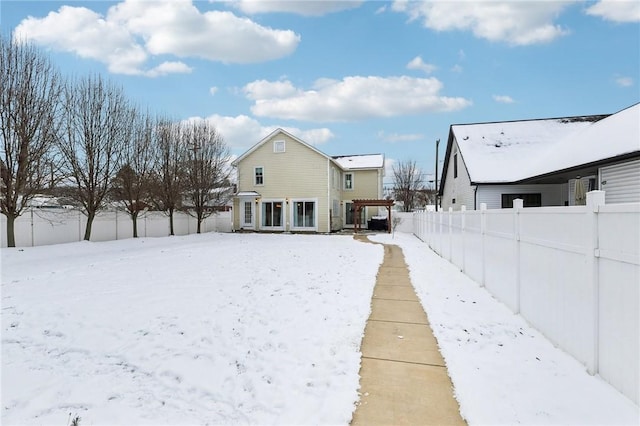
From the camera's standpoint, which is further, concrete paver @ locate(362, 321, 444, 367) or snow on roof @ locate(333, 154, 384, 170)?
snow on roof @ locate(333, 154, 384, 170)

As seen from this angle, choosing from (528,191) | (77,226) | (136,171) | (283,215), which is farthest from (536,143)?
(77,226)

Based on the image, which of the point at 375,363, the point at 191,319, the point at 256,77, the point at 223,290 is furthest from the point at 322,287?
the point at 256,77

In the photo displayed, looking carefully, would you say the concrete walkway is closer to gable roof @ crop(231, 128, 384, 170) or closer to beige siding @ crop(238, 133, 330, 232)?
beige siding @ crop(238, 133, 330, 232)

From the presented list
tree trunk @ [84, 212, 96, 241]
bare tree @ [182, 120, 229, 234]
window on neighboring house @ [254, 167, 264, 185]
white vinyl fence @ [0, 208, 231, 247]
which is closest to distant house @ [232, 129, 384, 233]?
window on neighboring house @ [254, 167, 264, 185]

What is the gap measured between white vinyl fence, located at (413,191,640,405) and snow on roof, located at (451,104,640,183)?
771 cm

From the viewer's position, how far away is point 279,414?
270 centimetres

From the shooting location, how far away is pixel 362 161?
29922 millimetres

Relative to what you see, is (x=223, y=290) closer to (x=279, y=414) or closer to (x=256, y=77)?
(x=279, y=414)

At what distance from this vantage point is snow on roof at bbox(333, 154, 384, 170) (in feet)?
94.1

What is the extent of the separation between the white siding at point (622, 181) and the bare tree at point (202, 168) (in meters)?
20.2

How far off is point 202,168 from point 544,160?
19.1 metres

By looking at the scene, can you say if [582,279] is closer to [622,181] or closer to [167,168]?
[622,181]

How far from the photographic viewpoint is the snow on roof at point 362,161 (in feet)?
94.1

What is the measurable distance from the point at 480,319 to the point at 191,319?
162 inches
